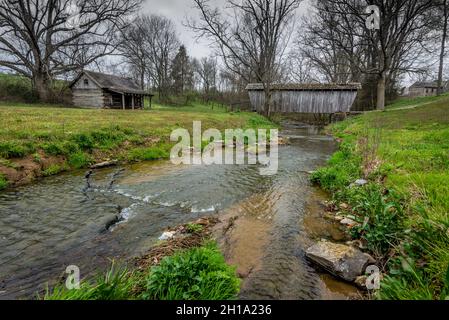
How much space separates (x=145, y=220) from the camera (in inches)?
170

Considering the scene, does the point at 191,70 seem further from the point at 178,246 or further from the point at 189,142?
the point at 178,246

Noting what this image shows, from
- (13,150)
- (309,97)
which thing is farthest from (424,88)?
(13,150)

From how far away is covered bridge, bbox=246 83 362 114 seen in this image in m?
26.8

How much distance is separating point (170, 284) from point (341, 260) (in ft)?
6.47

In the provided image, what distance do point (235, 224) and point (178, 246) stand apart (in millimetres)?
1180

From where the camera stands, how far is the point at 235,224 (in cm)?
421

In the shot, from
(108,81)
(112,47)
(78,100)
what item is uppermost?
(112,47)

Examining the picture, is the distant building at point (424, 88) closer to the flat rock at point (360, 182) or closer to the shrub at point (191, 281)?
the flat rock at point (360, 182)

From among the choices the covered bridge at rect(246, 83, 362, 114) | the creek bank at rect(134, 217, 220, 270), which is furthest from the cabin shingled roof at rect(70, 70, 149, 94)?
the creek bank at rect(134, 217, 220, 270)

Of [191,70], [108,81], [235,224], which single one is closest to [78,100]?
[108,81]

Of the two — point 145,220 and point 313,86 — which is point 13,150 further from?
point 313,86

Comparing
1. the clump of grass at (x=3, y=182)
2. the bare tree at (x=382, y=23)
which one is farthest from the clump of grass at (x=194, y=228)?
the bare tree at (x=382, y=23)
